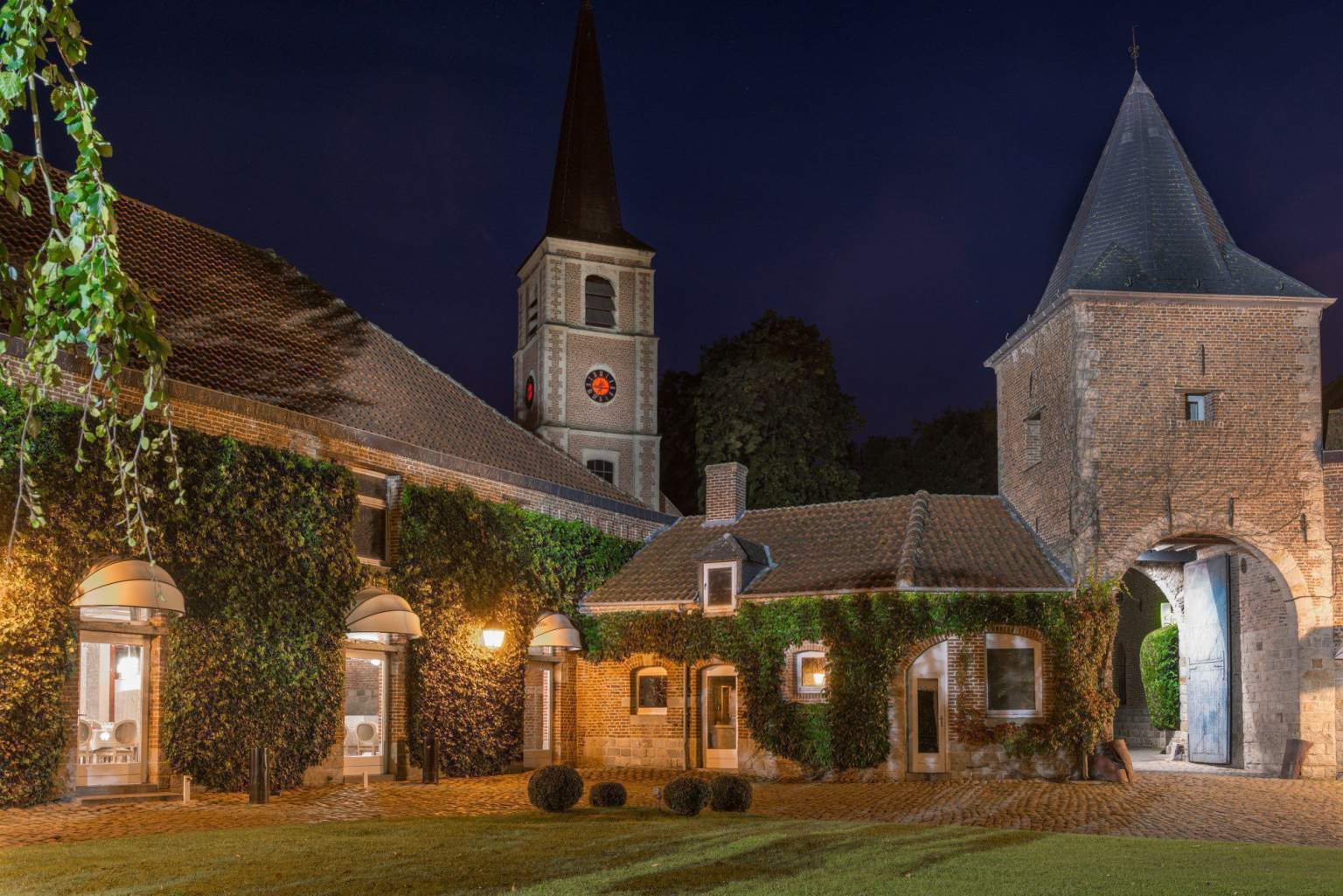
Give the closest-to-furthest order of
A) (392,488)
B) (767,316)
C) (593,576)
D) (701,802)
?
1. (701,802)
2. (392,488)
3. (593,576)
4. (767,316)

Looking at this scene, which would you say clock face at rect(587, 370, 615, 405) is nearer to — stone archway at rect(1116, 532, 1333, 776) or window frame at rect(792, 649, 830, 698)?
stone archway at rect(1116, 532, 1333, 776)

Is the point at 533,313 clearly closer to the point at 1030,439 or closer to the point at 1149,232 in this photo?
the point at 1030,439

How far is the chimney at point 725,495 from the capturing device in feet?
93.5

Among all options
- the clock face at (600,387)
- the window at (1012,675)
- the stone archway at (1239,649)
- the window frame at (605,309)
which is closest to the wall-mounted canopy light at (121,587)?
the window at (1012,675)

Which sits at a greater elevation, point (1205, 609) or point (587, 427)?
point (587, 427)

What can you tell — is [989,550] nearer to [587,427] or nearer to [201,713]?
[201,713]

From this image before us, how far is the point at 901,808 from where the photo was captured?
56.5 ft

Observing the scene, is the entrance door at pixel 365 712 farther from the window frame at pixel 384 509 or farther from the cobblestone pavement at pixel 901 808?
the window frame at pixel 384 509

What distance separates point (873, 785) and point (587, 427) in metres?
26.8

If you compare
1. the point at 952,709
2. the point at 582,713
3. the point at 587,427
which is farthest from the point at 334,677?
the point at 587,427

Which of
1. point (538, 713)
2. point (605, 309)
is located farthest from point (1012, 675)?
point (605, 309)

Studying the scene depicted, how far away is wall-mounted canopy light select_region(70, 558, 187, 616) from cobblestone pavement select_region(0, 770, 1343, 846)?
2438 millimetres

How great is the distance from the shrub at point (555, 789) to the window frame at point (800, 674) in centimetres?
928

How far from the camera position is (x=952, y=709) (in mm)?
22859
